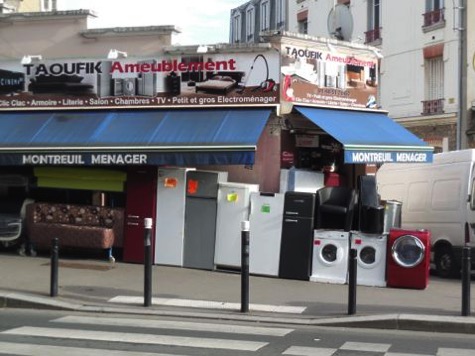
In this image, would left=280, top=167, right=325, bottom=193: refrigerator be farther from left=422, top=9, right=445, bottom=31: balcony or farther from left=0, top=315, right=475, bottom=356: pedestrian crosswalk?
left=422, top=9, right=445, bottom=31: balcony

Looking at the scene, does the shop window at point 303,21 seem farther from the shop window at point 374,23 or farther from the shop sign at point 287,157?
the shop sign at point 287,157

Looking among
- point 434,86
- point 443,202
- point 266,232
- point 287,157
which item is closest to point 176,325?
point 266,232

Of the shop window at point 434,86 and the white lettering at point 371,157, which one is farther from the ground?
the shop window at point 434,86

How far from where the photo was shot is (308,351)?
7.40 metres

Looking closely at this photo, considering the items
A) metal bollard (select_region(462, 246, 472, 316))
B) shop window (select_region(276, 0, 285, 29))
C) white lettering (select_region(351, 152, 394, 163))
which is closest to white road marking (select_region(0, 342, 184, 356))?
metal bollard (select_region(462, 246, 472, 316))

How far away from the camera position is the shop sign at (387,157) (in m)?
13.3

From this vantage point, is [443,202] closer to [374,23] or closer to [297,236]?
[297,236]

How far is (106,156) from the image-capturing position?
533 inches

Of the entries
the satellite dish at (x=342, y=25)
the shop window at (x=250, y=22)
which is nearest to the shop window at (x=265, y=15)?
the shop window at (x=250, y=22)

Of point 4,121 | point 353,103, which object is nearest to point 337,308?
point 353,103

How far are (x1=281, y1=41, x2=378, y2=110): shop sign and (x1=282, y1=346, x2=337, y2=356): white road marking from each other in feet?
24.5

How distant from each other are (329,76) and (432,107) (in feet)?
42.1

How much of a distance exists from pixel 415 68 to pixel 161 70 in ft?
51.2

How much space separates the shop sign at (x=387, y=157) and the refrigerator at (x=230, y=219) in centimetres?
205
